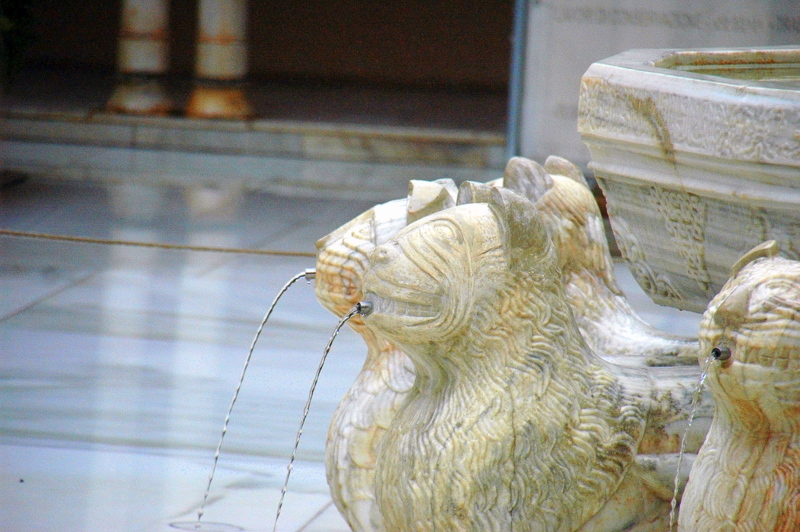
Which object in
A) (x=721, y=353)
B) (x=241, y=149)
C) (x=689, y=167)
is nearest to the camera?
(x=721, y=353)

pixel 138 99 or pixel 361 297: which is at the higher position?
pixel 361 297

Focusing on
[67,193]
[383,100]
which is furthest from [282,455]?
[383,100]

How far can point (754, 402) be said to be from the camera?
2.08 m

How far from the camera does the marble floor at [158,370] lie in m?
3.77

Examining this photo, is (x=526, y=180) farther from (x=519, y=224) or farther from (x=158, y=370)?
(x=158, y=370)

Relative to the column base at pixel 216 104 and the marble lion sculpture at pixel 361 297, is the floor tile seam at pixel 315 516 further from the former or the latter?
the column base at pixel 216 104

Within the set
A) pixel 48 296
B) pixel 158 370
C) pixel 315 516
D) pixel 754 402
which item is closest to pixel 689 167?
pixel 754 402

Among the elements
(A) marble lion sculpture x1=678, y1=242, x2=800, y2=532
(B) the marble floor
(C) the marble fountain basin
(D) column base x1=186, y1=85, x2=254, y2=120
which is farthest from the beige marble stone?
(D) column base x1=186, y1=85, x2=254, y2=120

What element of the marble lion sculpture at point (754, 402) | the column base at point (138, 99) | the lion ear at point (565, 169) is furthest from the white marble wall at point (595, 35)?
the marble lion sculpture at point (754, 402)

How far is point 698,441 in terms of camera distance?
2688 mm

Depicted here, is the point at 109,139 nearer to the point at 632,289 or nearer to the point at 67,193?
the point at 67,193

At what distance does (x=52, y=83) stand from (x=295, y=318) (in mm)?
9365

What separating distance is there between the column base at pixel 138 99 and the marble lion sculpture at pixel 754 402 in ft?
34.5

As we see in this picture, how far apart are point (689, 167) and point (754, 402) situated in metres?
0.72
